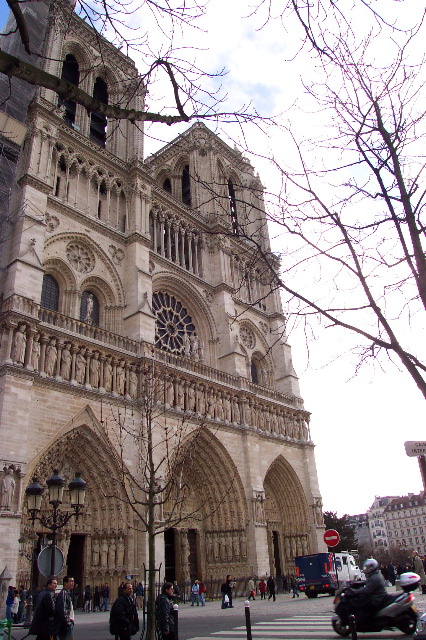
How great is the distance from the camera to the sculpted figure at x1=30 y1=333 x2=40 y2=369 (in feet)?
51.5

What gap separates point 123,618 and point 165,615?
74 cm

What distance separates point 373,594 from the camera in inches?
284

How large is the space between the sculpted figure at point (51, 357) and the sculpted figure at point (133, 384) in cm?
313

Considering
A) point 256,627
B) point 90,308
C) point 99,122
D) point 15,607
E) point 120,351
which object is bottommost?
point 256,627

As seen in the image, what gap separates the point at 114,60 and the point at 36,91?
8.14 m

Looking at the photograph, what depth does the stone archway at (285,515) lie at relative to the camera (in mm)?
24109

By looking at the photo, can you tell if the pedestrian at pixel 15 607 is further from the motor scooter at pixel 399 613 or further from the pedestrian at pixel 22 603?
the motor scooter at pixel 399 613

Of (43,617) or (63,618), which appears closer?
(43,617)

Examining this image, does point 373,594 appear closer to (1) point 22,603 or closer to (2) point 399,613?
(2) point 399,613

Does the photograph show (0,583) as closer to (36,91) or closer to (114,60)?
(36,91)

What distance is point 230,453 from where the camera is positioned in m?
21.7

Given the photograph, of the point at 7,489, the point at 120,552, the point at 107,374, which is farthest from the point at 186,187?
the point at 7,489

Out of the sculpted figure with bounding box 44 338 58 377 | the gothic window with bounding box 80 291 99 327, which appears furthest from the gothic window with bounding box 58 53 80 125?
the sculpted figure with bounding box 44 338 58 377

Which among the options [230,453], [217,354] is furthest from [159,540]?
[217,354]
